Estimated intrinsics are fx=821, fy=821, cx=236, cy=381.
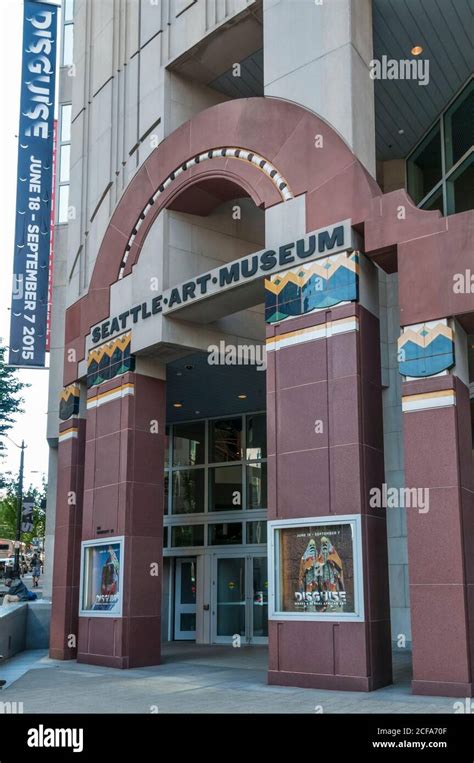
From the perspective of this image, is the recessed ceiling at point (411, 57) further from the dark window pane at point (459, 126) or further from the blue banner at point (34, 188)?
the blue banner at point (34, 188)

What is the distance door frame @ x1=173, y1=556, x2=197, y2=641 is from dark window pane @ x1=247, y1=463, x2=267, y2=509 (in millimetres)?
2604

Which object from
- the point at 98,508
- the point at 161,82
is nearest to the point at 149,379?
the point at 98,508

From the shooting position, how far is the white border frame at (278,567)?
12664 millimetres

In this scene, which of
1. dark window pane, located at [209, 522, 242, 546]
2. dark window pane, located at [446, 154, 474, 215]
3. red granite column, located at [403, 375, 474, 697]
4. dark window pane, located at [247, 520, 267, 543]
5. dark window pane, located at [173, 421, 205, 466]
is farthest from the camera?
dark window pane, located at [173, 421, 205, 466]

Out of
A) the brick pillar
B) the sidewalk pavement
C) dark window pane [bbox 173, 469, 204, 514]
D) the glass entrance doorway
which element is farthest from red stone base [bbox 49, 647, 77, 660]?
dark window pane [bbox 173, 469, 204, 514]

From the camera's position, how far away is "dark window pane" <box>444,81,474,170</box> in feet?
55.0

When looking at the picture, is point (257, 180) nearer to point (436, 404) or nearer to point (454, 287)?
point (454, 287)

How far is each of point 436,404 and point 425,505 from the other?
152 cm

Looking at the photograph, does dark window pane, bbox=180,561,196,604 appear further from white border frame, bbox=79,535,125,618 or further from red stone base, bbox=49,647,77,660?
white border frame, bbox=79,535,125,618

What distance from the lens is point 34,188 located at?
1111 inches

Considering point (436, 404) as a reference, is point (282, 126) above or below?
above

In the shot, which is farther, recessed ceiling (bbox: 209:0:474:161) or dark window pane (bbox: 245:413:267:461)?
dark window pane (bbox: 245:413:267:461)

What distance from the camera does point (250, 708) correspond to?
442 inches

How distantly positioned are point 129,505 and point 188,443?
24.9 ft
